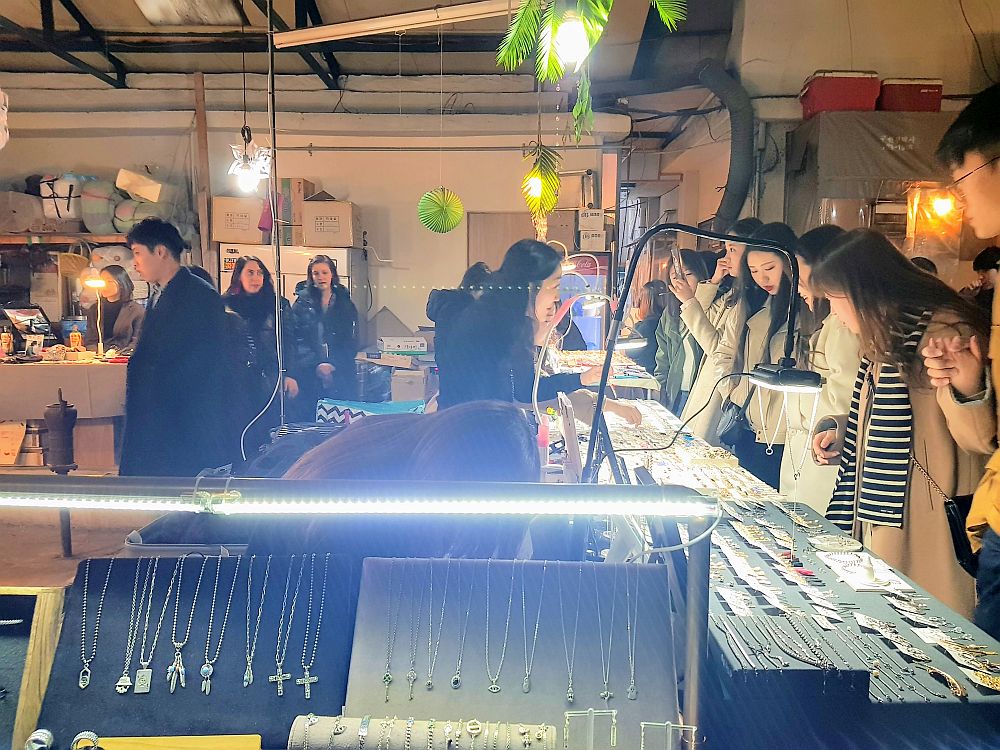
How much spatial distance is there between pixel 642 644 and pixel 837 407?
2127mm

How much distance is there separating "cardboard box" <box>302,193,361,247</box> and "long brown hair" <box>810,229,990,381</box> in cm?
481

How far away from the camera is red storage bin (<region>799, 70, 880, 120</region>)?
523 centimetres

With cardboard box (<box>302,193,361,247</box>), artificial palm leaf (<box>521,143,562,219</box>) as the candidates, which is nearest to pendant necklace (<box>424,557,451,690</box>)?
artificial palm leaf (<box>521,143,562,219</box>)

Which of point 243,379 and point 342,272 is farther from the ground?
point 342,272

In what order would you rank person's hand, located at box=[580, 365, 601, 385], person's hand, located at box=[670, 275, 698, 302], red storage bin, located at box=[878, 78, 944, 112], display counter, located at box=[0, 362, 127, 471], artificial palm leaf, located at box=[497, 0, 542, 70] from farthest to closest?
red storage bin, located at box=[878, 78, 944, 112]
display counter, located at box=[0, 362, 127, 471]
person's hand, located at box=[670, 275, 698, 302]
person's hand, located at box=[580, 365, 601, 385]
artificial palm leaf, located at box=[497, 0, 542, 70]

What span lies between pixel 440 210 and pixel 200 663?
17.9ft

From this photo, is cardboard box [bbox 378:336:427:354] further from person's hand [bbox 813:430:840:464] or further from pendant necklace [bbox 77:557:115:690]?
pendant necklace [bbox 77:557:115:690]

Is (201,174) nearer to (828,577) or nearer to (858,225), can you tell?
(858,225)

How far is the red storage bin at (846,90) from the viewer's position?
206 inches

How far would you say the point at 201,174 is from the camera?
649cm

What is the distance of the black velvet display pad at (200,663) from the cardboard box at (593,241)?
5923 millimetres

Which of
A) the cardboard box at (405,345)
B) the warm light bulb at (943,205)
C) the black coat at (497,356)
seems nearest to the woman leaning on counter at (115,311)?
the cardboard box at (405,345)

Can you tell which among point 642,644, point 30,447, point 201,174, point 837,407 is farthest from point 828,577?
point 201,174

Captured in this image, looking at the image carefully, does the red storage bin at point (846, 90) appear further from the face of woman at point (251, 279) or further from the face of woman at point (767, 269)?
the face of woman at point (251, 279)
